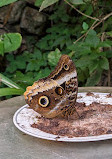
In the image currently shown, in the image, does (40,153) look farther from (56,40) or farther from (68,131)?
(56,40)

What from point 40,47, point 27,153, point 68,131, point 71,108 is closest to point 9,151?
point 27,153

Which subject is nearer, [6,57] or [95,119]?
[95,119]

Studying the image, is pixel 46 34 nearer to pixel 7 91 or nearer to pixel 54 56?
pixel 54 56

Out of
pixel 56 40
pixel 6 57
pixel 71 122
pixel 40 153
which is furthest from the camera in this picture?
pixel 6 57

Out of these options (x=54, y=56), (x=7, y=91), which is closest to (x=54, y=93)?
(x=7, y=91)

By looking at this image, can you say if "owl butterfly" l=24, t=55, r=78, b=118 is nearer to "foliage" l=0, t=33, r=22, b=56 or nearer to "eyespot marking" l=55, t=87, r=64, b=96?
"eyespot marking" l=55, t=87, r=64, b=96

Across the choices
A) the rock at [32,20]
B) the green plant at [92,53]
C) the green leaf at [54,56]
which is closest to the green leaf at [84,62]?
the green plant at [92,53]

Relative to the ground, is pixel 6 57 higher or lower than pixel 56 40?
lower

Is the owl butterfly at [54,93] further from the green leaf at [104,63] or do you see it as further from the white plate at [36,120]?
the green leaf at [104,63]
